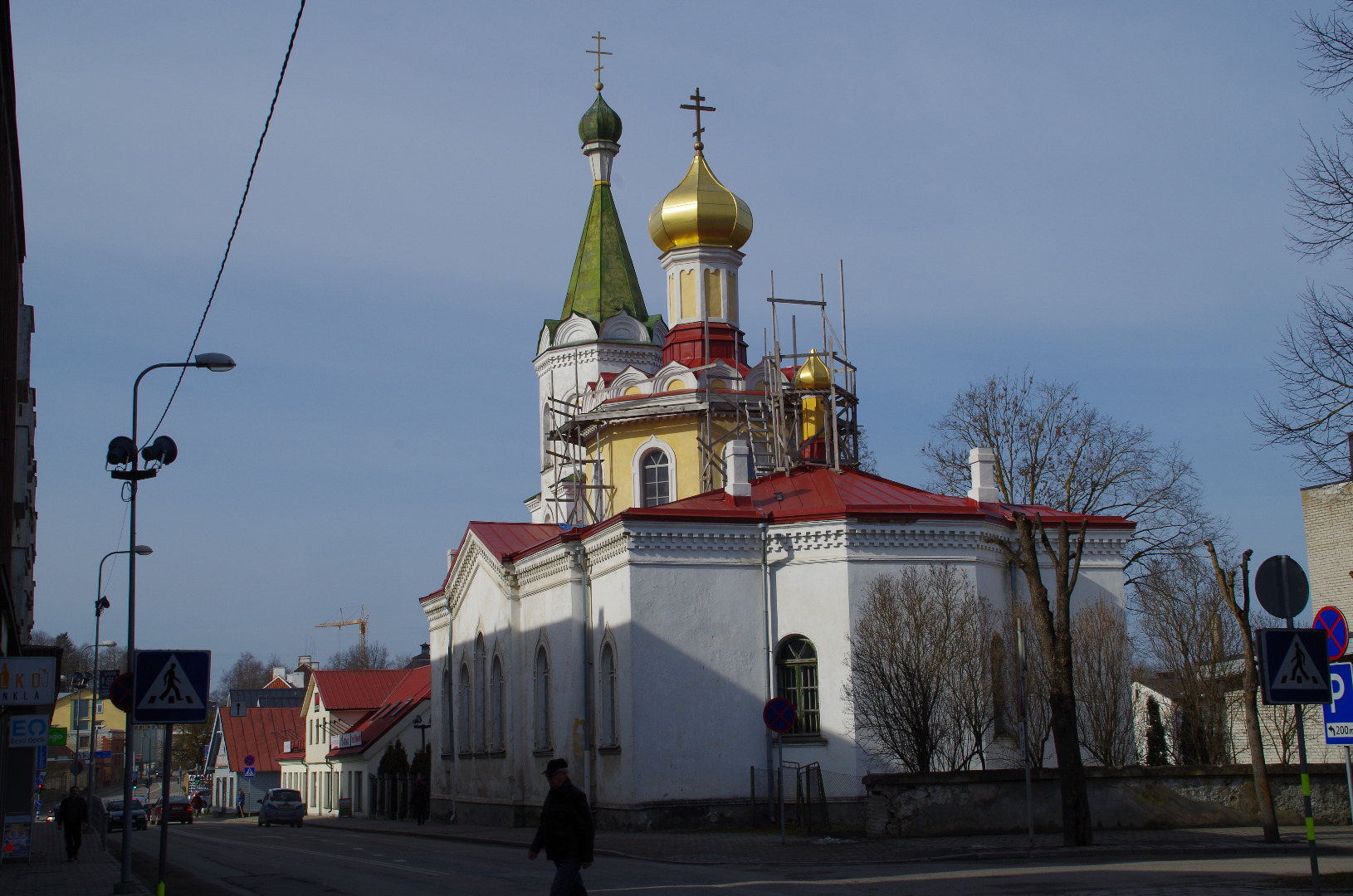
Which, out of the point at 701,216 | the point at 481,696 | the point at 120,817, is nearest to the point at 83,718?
the point at 120,817

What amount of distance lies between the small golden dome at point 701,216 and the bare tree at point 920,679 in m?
12.9

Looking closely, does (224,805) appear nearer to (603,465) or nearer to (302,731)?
(302,731)

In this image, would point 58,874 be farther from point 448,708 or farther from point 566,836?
point 448,708

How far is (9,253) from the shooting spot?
26297mm

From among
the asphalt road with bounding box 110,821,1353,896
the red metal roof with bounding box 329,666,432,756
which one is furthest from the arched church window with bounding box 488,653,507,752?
the red metal roof with bounding box 329,666,432,756

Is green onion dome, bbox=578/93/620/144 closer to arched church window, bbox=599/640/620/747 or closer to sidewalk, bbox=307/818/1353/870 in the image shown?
arched church window, bbox=599/640/620/747

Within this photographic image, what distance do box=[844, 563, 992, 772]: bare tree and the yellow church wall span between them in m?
8.85

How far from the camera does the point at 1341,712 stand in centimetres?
1216

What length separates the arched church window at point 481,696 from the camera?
36156 mm

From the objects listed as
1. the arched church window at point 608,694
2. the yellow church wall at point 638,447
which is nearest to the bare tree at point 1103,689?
the arched church window at point 608,694

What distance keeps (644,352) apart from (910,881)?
93.2 feet

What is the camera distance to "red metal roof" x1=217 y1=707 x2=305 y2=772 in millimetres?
72875

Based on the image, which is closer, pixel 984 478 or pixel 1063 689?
pixel 1063 689

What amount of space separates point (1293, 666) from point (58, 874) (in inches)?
814
